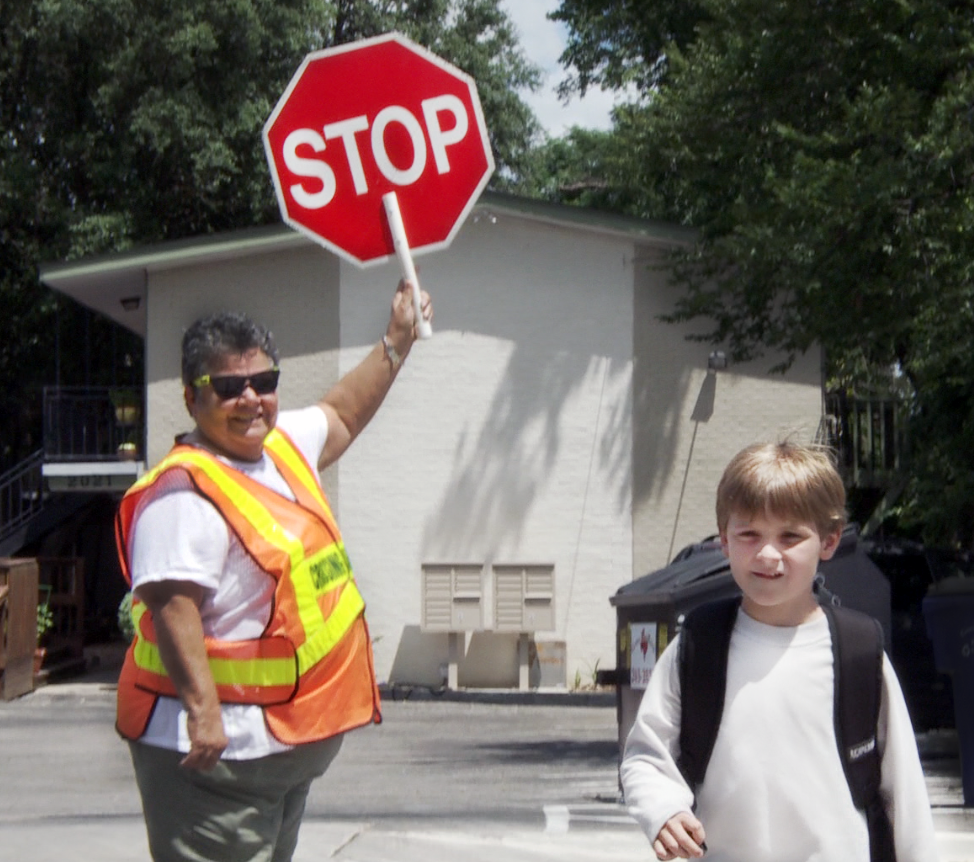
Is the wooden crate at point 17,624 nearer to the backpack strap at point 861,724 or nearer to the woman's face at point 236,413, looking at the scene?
the woman's face at point 236,413

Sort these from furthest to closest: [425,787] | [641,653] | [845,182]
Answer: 1. [845,182]
2. [425,787]
3. [641,653]

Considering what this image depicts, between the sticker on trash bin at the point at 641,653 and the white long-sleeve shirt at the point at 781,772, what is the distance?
6.59 meters

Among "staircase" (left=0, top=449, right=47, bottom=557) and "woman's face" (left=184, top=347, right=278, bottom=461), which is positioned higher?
"woman's face" (left=184, top=347, right=278, bottom=461)

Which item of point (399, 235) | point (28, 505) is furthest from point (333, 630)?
point (28, 505)

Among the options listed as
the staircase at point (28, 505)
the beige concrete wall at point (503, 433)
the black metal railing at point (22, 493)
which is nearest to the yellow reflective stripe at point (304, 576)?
the beige concrete wall at point (503, 433)

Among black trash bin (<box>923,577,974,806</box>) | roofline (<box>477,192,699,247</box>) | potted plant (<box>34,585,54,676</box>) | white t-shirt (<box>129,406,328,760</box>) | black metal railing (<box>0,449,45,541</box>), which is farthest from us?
black metal railing (<box>0,449,45,541</box>)

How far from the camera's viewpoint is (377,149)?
3641 mm

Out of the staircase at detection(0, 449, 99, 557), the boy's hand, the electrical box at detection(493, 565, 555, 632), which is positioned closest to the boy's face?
the boy's hand

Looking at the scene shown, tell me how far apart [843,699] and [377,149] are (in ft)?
5.37

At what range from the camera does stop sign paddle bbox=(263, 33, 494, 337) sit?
361 cm

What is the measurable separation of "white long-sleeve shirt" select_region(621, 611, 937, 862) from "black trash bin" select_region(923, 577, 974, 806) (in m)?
5.85

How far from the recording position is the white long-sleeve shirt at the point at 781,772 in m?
2.68

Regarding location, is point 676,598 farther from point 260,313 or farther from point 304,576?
point 260,313

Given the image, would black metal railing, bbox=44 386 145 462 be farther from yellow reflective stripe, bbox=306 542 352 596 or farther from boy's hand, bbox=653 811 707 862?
boy's hand, bbox=653 811 707 862
